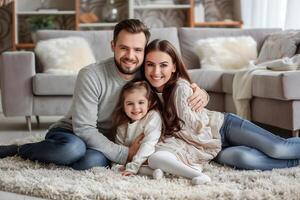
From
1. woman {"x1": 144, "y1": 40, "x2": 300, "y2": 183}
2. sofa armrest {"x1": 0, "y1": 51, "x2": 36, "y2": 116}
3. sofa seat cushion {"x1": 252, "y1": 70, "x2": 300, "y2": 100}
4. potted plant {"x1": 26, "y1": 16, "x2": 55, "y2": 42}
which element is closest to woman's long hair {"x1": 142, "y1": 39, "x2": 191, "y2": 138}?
woman {"x1": 144, "y1": 40, "x2": 300, "y2": 183}

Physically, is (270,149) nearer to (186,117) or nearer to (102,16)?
(186,117)

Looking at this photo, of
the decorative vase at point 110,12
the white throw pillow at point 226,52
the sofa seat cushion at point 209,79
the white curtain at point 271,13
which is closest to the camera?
the sofa seat cushion at point 209,79

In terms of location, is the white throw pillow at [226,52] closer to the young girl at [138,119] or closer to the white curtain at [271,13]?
the white curtain at [271,13]

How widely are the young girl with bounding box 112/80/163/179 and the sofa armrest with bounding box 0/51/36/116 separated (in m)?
1.69

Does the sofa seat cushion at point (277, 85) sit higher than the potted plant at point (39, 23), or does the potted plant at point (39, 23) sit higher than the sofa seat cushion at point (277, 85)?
the potted plant at point (39, 23)

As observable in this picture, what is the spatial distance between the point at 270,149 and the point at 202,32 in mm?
2464

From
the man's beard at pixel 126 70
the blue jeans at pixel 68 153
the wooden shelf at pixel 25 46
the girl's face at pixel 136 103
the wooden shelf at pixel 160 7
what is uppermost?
the wooden shelf at pixel 160 7

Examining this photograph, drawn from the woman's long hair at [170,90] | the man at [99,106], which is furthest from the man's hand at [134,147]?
the woman's long hair at [170,90]

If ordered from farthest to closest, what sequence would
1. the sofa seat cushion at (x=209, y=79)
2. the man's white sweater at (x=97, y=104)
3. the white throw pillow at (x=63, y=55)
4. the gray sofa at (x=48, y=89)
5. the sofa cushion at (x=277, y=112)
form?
the white throw pillow at (x=63, y=55) → the sofa seat cushion at (x=209, y=79) → the gray sofa at (x=48, y=89) → the sofa cushion at (x=277, y=112) → the man's white sweater at (x=97, y=104)

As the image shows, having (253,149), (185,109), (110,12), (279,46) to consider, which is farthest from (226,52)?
(185,109)

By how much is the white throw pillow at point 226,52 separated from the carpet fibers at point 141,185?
213 centimetres

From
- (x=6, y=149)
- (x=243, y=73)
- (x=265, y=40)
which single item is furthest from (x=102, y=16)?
(x=6, y=149)

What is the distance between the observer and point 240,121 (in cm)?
232

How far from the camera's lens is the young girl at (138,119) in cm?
211
